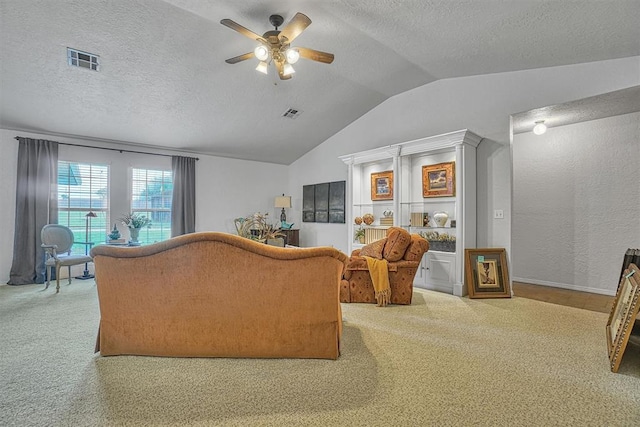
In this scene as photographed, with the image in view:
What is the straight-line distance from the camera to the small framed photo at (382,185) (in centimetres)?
516

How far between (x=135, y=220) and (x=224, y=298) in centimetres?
382

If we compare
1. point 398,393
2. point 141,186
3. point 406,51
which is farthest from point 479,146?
point 141,186

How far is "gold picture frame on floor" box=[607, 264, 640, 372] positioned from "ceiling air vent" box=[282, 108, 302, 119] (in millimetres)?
4654

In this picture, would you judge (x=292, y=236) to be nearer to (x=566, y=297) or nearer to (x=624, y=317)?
(x=566, y=297)

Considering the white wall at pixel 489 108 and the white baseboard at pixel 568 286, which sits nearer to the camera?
the white wall at pixel 489 108

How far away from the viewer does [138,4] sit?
9.59 feet

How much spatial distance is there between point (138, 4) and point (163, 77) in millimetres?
1127

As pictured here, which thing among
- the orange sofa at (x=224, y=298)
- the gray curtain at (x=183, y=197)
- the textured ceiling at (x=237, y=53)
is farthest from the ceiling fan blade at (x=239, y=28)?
the gray curtain at (x=183, y=197)

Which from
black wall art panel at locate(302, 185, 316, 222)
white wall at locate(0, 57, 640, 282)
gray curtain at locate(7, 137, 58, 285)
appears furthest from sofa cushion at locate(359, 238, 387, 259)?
gray curtain at locate(7, 137, 58, 285)

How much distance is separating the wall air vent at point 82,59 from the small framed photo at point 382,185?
415cm

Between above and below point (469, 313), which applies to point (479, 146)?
above

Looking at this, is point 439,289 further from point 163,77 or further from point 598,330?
point 163,77

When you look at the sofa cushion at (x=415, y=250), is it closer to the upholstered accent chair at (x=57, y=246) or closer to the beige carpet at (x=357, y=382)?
the beige carpet at (x=357, y=382)

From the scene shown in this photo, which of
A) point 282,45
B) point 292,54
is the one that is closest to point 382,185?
point 292,54
